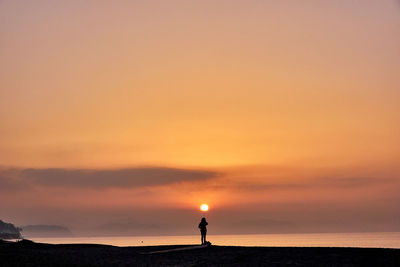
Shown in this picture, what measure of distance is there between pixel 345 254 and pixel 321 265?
339 cm

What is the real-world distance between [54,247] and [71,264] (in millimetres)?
15802

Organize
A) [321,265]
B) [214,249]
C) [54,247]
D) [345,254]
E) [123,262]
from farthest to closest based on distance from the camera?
1. [54,247]
2. [214,249]
3. [123,262]
4. [345,254]
5. [321,265]

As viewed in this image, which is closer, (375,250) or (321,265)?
(321,265)

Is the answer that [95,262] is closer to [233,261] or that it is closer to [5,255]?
[5,255]

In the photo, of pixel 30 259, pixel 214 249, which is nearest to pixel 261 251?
pixel 214 249

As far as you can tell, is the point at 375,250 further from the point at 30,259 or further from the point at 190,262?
the point at 30,259

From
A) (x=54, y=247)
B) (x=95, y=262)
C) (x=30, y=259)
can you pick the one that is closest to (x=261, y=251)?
(x=95, y=262)

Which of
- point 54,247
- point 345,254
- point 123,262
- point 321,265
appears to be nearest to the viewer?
point 321,265

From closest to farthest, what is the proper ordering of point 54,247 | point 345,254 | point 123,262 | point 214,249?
point 345,254 < point 123,262 < point 214,249 < point 54,247

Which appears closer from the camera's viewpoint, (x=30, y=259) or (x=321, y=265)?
(x=321, y=265)

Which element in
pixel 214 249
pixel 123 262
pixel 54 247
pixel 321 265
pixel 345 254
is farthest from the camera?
pixel 54 247

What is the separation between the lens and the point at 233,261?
2909 cm

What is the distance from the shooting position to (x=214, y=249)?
1415 inches

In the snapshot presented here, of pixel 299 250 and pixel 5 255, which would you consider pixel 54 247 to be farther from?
pixel 299 250
